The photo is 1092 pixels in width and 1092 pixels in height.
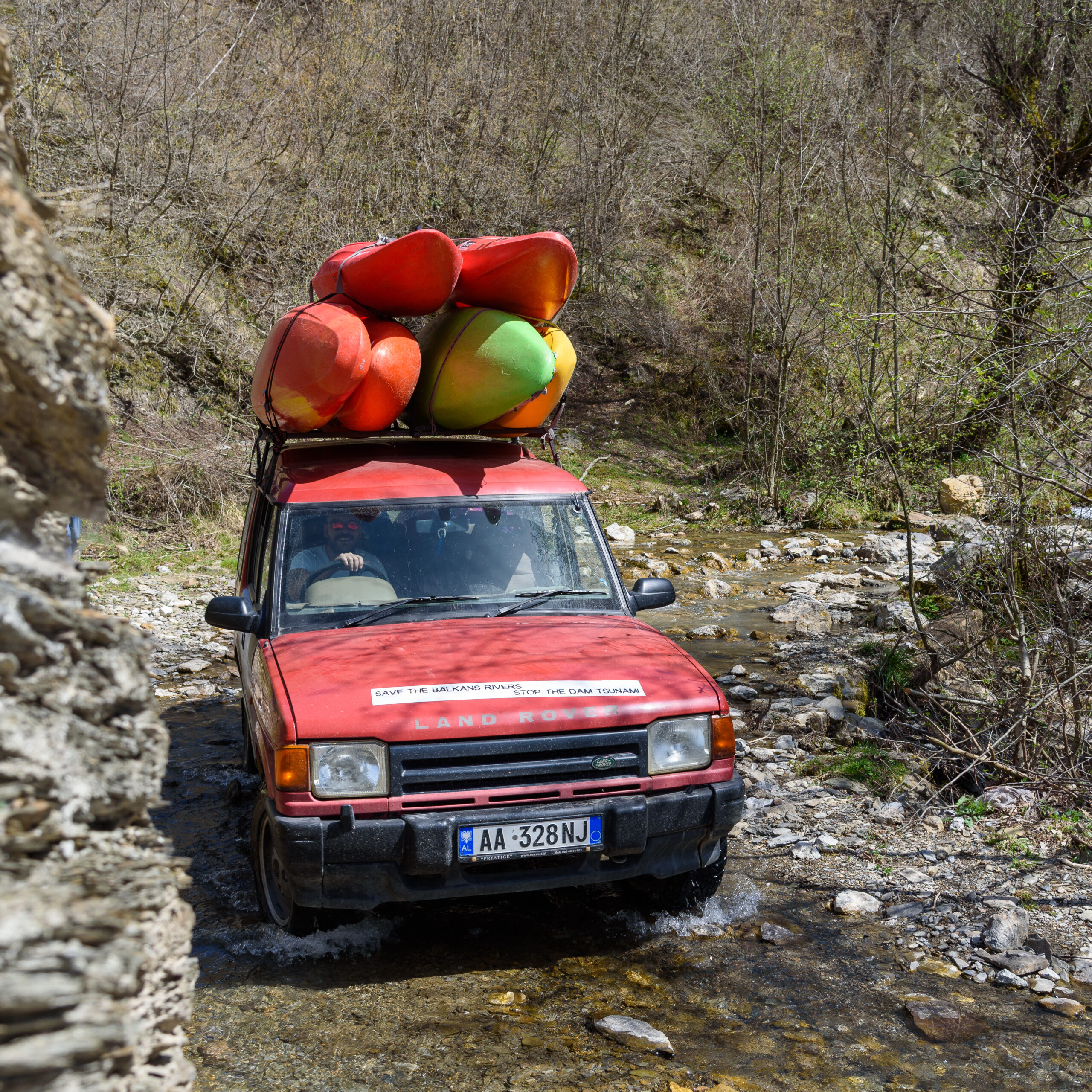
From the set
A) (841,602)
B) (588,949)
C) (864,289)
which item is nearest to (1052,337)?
(588,949)

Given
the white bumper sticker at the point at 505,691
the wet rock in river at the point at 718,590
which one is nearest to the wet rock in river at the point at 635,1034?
the white bumper sticker at the point at 505,691

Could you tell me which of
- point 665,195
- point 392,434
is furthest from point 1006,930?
point 665,195

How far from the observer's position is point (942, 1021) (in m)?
3.40

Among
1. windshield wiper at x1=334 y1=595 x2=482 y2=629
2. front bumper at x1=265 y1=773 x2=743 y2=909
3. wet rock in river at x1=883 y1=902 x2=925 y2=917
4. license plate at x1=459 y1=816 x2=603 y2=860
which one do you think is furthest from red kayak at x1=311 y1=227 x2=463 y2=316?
wet rock in river at x1=883 y1=902 x2=925 y2=917

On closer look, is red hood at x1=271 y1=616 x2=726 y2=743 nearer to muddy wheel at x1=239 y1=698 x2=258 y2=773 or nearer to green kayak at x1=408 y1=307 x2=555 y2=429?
muddy wheel at x1=239 y1=698 x2=258 y2=773

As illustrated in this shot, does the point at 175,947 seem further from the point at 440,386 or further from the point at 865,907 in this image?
the point at 440,386

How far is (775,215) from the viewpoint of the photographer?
1708cm

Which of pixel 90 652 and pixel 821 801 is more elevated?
pixel 90 652

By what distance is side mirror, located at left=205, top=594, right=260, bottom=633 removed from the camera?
430 centimetres

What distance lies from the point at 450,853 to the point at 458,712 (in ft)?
1.59

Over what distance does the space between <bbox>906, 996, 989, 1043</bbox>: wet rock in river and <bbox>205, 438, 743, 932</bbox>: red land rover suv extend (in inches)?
35.0

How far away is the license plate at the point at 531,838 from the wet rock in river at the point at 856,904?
140cm

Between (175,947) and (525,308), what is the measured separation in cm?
421

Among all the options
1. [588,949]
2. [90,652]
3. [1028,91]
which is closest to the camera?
[90,652]
